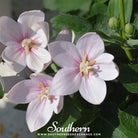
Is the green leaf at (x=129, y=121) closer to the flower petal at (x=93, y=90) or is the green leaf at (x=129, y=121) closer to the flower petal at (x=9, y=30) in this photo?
the flower petal at (x=93, y=90)

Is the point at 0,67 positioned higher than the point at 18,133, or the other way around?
the point at 0,67

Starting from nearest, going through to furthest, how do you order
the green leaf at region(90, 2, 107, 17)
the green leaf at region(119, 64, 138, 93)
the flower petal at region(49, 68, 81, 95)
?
the flower petal at region(49, 68, 81, 95), the green leaf at region(119, 64, 138, 93), the green leaf at region(90, 2, 107, 17)

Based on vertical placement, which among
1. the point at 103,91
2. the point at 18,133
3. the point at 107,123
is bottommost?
the point at 18,133

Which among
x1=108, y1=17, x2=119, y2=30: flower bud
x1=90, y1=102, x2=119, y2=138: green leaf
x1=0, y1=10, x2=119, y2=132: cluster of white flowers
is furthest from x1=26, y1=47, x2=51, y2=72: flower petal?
x1=90, y1=102, x2=119, y2=138: green leaf

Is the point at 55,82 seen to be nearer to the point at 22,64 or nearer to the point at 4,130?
the point at 22,64

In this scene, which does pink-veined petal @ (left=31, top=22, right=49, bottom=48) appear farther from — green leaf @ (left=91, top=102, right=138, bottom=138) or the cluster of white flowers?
green leaf @ (left=91, top=102, right=138, bottom=138)

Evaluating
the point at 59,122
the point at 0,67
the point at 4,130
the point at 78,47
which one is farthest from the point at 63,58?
the point at 4,130

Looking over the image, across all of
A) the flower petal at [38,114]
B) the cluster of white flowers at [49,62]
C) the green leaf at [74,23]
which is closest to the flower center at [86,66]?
the cluster of white flowers at [49,62]
